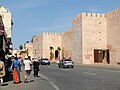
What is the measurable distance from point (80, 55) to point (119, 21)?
12.7 metres

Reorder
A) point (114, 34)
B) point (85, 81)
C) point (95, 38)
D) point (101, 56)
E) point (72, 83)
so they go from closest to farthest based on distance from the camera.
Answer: point (72, 83) < point (85, 81) < point (114, 34) < point (95, 38) < point (101, 56)

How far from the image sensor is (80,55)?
67750mm

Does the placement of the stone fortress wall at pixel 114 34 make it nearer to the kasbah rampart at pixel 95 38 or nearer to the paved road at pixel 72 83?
the kasbah rampart at pixel 95 38

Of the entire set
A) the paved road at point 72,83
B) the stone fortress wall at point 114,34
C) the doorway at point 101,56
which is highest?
the stone fortress wall at point 114,34

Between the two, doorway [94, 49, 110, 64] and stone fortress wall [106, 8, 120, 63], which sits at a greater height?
stone fortress wall [106, 8, 120, 63]

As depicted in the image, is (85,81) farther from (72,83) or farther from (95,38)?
(95,38)

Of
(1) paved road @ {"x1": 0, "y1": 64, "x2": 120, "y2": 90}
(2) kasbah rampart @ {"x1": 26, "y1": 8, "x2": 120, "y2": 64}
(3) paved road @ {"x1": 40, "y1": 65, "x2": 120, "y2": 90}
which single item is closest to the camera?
(3) paved road @ {"x1": 40, "y1": 65, "x2": 120, "y2": 90}

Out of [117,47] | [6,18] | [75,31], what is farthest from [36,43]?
[6,18]

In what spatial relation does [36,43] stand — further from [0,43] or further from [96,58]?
[0,43]

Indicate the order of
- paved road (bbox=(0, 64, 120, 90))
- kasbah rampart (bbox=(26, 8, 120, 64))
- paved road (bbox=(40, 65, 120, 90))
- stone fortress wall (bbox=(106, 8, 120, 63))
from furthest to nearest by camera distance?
kasbah rampart (bbox=(26, 8, 120, 64)) → stone fortress wall (bbox=(106, 8, 120, 63)) → paved road (bbox=(0, 64, 120, 90)) → paved road (bbox=(40, 65, 120, 90))

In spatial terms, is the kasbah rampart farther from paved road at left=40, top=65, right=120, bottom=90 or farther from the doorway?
paved road at left=40, top=65, right=120, bottom=90

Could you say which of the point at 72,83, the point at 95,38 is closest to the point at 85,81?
the point at 72,83

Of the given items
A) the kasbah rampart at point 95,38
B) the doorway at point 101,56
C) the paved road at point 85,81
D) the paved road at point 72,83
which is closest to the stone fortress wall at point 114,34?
the kasbah rampart at point 95,38

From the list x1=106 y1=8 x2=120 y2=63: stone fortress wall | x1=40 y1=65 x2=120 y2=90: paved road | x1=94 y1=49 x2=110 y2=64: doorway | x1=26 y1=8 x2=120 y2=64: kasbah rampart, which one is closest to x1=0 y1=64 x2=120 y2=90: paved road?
x1=40 y1=65 x2=120 y2=90: paved road
